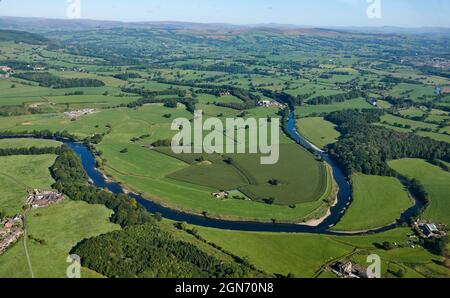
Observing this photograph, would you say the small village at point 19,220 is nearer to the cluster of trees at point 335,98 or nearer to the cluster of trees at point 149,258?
the cluster of trees at point 149,258

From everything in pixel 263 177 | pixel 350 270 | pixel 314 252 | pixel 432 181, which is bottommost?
pixel 350 270

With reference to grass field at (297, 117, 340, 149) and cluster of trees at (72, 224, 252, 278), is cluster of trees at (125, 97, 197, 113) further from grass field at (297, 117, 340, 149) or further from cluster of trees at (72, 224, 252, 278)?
cluster of trees at (72, 224, 252, 278)

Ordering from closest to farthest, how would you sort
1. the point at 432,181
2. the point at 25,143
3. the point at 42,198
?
the point at 42,198 < the point at 432,181 < the point at 25,143

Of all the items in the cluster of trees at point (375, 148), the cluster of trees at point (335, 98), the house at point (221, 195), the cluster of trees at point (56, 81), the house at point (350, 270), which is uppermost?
the cluster of trees at point (56, 81)

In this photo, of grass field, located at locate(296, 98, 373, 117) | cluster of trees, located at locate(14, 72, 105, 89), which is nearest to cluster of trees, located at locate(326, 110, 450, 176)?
grass field, located at locate(296, 98, 373, 117)

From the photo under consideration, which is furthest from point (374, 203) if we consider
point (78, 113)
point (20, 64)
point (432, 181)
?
point (20, 64)

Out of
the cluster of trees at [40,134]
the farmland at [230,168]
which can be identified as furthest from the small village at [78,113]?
the cluster of trees at [40,134]

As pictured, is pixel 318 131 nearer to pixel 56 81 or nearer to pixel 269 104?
pixel 269 104
